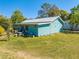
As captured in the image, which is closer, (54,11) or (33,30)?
(33,30)

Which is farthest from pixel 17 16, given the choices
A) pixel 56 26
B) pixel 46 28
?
pixel 46 28

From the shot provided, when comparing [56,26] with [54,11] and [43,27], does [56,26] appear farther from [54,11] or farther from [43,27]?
[54,11]

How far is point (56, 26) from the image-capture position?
103 feet

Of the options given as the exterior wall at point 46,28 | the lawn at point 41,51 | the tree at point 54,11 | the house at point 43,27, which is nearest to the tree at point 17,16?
the tree at point 54,11

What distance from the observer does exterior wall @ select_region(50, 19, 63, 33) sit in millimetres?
30109

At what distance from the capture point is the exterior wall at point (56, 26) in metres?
30.1

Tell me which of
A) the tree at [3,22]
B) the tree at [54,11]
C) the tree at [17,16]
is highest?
the tree at [54,11]

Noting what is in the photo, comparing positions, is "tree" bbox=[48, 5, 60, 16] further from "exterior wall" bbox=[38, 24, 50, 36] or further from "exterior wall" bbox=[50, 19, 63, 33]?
"exterior wall" bbox=[38, 24, 50, 36]

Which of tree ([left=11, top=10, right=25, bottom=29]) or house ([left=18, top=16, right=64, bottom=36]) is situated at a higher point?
tree ([left=11, top=10, right=25, bottom=29])

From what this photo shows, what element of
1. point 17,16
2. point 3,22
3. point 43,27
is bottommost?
point 43,27

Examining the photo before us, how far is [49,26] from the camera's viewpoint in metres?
29.4

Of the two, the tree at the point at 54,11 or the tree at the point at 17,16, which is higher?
the tree at the point at 54,11

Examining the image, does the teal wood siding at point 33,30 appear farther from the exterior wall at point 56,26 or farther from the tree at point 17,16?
the tree at point 17,16

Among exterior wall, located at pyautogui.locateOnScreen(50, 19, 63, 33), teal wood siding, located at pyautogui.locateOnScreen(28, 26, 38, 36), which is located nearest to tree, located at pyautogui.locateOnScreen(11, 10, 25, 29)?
Result: exterior wall, located at pyautogui.locateOnScreen(50, 19, 63, 33)
